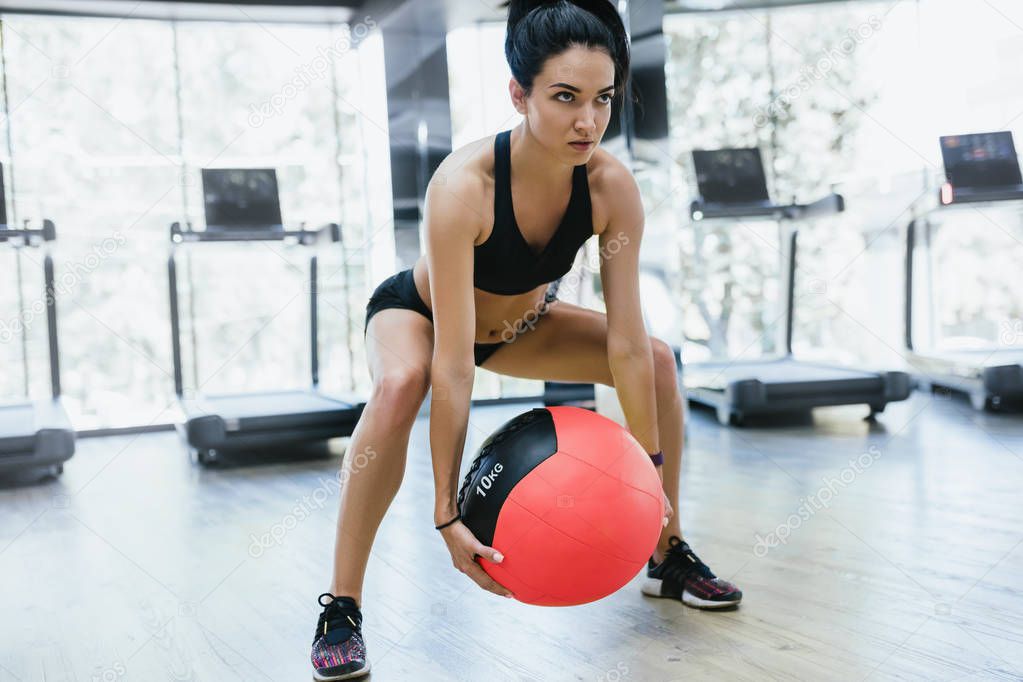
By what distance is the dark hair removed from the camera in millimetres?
1533

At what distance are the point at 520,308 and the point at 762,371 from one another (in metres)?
3.37

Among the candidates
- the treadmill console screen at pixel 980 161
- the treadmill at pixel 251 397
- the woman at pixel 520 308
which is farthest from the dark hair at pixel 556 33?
the treadmill console screen at pixel 980 161

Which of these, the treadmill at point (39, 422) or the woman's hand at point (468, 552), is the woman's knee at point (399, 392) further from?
the treadmill at point (39, 422)

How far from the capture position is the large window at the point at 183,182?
5.88 metres

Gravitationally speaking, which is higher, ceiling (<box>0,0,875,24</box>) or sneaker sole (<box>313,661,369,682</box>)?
ceiling (<box>0,0,875,24</box>)

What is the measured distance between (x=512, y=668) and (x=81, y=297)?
5.12 metres

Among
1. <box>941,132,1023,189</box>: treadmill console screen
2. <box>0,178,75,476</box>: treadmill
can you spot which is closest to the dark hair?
<box>0,178,75,476</box>: treadmill

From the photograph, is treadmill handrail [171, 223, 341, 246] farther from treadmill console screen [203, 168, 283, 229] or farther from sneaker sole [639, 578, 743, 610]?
sneaker sole [639, 578, 743, 610]

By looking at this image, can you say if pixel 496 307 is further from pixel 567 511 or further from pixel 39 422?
pixel 39 422

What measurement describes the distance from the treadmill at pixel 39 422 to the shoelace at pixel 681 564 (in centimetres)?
306

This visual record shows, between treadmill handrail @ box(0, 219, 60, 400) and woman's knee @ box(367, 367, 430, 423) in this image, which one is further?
treadmill handrail @ box(0, 219, 60, 400)

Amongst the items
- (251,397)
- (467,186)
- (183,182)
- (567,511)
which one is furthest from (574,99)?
(183,182)

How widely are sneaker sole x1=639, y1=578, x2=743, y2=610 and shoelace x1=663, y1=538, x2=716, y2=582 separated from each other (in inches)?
1.6

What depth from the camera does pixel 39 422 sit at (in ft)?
13.9
